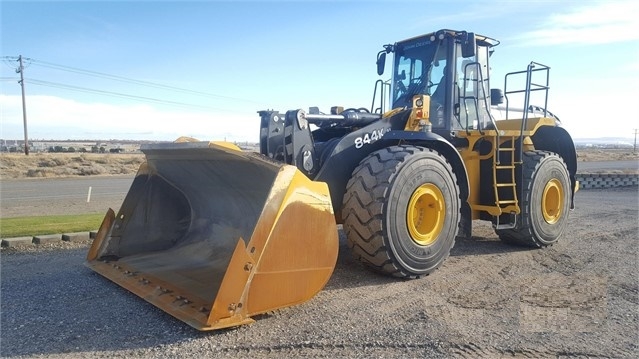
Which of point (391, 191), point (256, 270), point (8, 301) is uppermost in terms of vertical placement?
point (391, 191)

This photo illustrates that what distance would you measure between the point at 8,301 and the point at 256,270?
8.71ft

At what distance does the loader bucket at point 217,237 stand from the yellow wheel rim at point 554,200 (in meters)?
4.72

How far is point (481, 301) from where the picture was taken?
4840mm

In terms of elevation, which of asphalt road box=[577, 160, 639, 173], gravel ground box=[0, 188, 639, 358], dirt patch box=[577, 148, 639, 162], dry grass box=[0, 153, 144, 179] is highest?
gravel ground box=[0, 188, 639, 358]

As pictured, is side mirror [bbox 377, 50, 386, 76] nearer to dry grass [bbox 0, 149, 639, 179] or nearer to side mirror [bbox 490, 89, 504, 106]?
side mirror [bbox 490, 89, 504, 106]

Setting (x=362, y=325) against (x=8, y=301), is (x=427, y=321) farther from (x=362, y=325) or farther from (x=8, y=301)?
(x=8, y=301)

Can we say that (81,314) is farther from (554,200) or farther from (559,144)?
(559,144)

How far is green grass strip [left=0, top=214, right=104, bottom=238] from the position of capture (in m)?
7.89

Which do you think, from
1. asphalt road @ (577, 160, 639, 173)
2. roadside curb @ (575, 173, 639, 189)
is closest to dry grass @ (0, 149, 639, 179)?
roadside curb @ (575, 173, 639, 189)

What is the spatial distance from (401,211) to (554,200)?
3.94 metres

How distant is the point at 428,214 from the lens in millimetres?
5699

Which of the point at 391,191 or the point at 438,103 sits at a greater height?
the point at 438,103

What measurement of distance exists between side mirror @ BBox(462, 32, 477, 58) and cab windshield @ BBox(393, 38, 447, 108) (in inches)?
10.2

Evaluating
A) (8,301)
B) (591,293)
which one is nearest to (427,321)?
(591,293)
